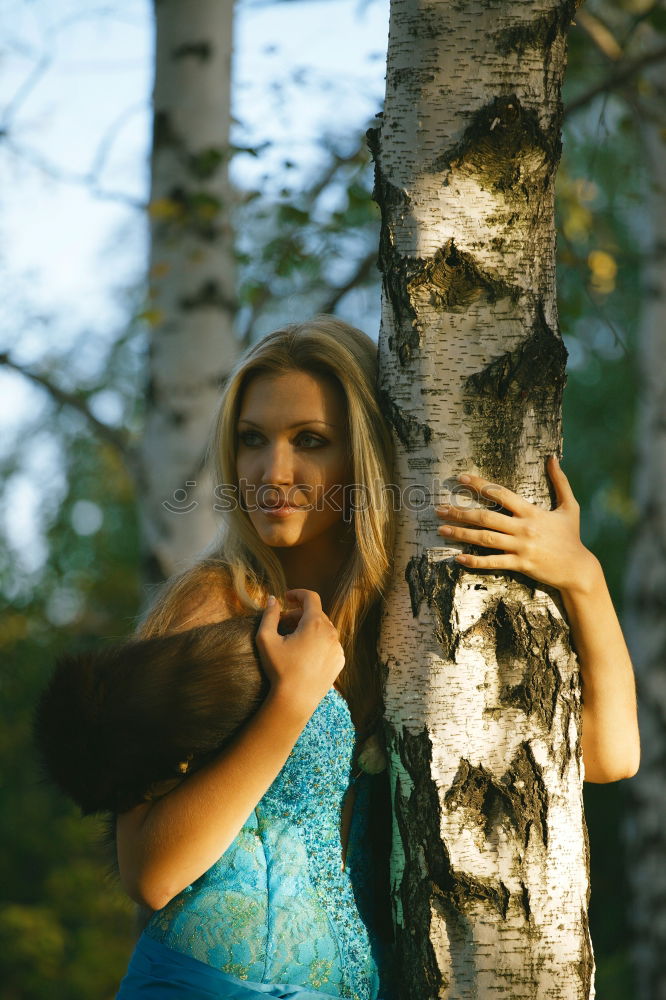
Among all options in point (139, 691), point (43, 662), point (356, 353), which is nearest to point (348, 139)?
point (356, 353)

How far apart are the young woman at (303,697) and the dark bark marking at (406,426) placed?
0.06 m

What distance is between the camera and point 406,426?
171 centimetres

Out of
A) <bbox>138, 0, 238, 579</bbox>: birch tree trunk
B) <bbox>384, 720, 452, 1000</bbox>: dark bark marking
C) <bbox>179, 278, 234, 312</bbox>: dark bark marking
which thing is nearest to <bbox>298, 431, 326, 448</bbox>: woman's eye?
<bbox>384, 720, 452, 1000</bbox>: dark bark marking

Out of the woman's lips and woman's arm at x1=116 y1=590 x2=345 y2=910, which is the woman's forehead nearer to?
the woman's lips

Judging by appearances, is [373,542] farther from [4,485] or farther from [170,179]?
[4,485]

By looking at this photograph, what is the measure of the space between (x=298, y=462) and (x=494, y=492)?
508mm

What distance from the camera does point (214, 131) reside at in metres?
3.67

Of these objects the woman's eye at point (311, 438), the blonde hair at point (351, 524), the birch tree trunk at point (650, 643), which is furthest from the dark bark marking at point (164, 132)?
the birch tree trunk at point (650, 643)

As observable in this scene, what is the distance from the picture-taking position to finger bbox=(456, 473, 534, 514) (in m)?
1.62

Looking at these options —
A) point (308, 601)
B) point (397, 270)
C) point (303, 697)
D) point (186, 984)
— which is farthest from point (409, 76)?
point (186, 984)

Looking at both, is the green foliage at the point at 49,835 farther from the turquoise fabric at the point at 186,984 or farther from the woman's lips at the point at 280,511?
the woman's lips at the point at 280,511

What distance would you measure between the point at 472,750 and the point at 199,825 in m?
0.48

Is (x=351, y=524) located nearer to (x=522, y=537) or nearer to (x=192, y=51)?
(x=522, y=537)

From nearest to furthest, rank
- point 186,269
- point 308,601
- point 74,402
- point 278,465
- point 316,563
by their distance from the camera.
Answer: point 308,601 → point 278,465 → point 316,563 → point 186,269 → point 74,402
